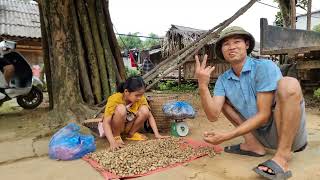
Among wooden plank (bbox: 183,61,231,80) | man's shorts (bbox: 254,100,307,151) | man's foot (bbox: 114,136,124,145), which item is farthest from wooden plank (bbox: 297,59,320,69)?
wooden plank (bbox: 183,61,231,80)

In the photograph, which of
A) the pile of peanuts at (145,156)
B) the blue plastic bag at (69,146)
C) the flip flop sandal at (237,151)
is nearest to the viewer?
the pile of peanuts at (145,156)

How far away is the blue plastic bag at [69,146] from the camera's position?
9.38 feet

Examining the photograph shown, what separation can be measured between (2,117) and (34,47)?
30.6 feet

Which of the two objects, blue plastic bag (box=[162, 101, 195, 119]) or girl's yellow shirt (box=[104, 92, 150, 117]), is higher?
girl's yellow shirt (box=[104, 92, 150, 117])

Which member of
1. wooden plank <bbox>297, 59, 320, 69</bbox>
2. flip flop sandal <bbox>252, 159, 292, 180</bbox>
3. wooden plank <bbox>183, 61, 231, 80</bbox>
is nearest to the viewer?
flip flop sandal <bbox>252, 159, 292, 180</bbox>

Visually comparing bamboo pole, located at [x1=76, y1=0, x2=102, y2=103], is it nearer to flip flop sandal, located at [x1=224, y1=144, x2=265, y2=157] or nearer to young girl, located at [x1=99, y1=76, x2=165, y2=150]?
young girl, located at [x1=99, y1=76, x2=165, y2=150]

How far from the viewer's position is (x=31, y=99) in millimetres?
6633

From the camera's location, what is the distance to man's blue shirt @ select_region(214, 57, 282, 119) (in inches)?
94.1

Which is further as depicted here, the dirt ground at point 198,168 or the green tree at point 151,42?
the green tree at point 151,42

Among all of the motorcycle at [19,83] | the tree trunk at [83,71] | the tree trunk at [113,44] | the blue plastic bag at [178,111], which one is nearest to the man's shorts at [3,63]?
the motorcycle at [19,83]

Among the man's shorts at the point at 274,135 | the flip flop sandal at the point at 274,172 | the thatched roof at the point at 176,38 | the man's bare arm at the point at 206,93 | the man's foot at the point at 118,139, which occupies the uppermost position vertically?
the thatched roof at the point at 176,38

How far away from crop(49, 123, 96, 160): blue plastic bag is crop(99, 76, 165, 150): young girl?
23 centimetres

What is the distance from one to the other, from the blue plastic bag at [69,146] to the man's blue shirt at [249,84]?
1.30 m

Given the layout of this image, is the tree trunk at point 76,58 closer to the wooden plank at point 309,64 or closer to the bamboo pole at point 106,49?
the bamboo pole at point 106,49
